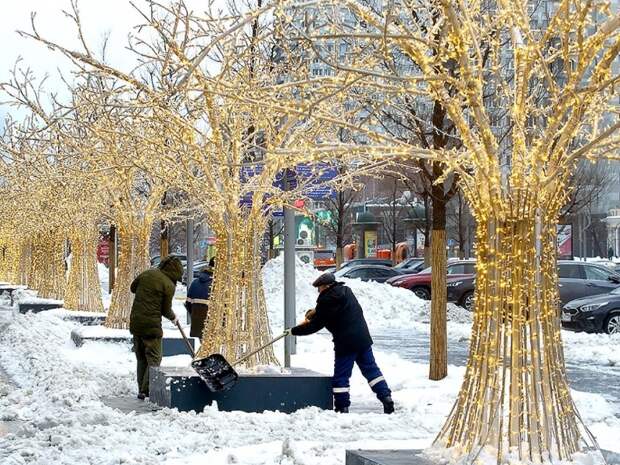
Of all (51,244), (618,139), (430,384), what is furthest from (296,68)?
(51,244)

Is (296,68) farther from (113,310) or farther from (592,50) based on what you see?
(113,310)

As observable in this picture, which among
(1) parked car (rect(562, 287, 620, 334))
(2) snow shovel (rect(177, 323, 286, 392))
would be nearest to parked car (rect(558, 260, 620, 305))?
(1) parked car (rect(562, 287, 620, 334))

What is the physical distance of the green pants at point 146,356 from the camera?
1252cm

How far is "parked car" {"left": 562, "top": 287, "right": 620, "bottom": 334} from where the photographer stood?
21.7 metres

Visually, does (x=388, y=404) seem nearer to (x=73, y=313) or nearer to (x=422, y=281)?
(x=73, y=313)

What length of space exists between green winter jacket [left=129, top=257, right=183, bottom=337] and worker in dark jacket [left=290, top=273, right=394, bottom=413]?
1.96m

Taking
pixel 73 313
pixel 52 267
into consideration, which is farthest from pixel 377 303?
pixel 73 313

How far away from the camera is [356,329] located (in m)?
11.1

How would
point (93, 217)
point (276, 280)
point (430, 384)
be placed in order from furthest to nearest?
point (276, 280), point (93, 217), point (430, 384)

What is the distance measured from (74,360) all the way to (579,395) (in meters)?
7.36

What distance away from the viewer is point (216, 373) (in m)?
10.7

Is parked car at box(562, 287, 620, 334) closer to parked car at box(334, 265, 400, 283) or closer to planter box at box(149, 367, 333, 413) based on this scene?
planter box at box(149, 367, 333, 413)

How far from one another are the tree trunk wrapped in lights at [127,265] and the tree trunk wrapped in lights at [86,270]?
453 centimetres

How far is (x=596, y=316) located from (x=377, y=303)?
9543mm
